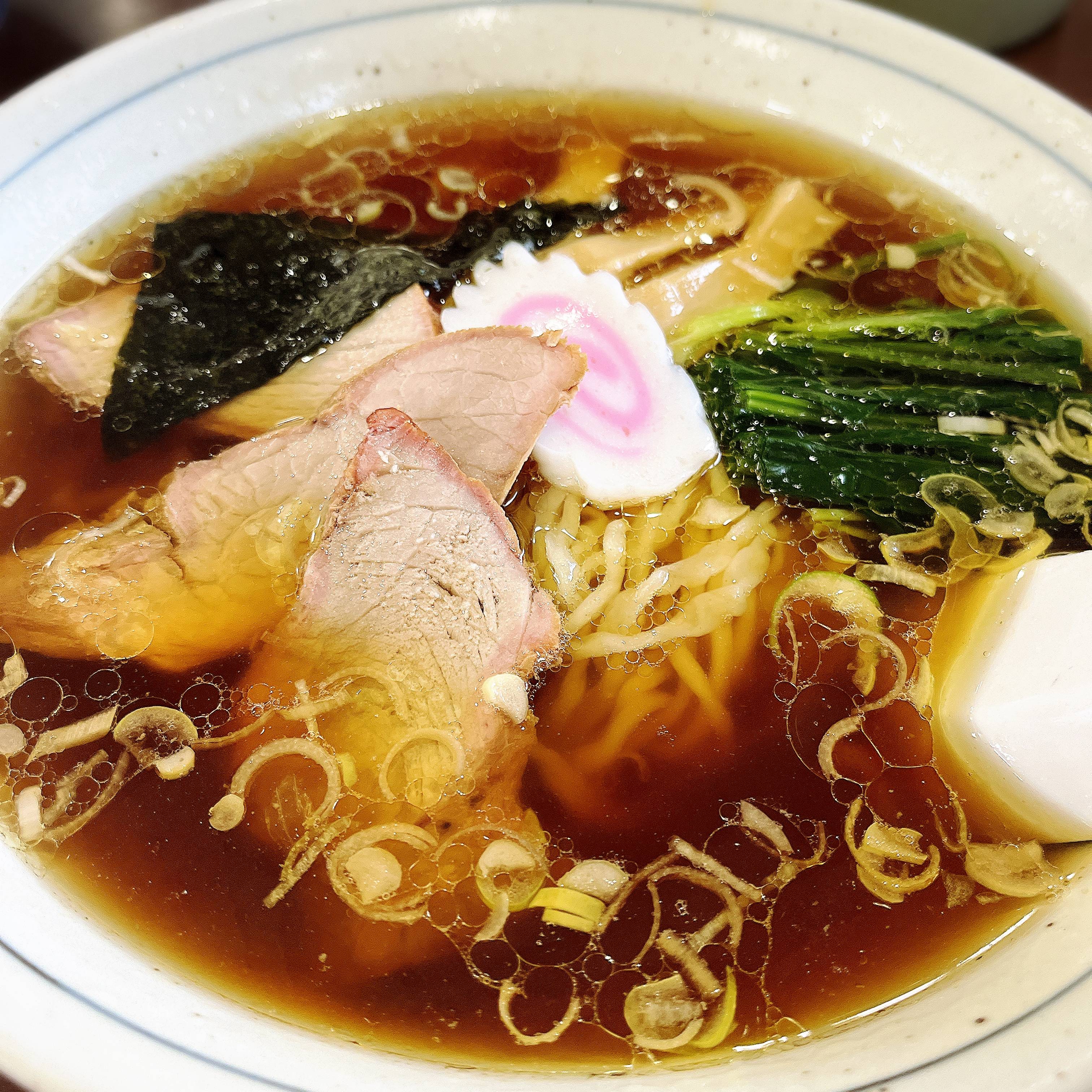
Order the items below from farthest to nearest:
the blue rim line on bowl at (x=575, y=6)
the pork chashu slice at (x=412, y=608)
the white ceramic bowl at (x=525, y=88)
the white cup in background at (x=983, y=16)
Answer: the white cup in background at (x=983, y=16) < the blue rim line on bowl at (x=575, y=6) < the pork chashu slice at (x=412, y=608) < the white ceramic bowl at (x=525, y=88)

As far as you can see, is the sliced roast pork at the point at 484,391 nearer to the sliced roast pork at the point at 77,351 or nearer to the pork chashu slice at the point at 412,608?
the pork chashu slice at the point at 412,608

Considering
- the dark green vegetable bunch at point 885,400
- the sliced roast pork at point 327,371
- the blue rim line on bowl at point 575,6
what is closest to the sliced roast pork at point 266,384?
the sliced roast pork at point 327,371

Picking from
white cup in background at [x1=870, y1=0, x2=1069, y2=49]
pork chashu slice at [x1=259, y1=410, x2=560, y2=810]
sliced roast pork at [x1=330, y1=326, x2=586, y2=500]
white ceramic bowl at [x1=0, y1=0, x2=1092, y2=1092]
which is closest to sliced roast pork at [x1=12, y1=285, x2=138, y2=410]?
white ceramic bowl at [x1=0, y1=0, x2=1092, y2=1092]

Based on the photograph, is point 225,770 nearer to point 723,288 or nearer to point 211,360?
point 211,360

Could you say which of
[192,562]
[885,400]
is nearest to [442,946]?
[192,562]

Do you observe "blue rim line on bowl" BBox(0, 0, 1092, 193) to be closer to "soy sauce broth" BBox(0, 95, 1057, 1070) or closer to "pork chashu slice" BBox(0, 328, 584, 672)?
"soy sauce broth" BBox(0, 95, 1057, 1070)

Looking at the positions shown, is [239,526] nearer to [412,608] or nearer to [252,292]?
[412,608]

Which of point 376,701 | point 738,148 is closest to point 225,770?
point 376,701
